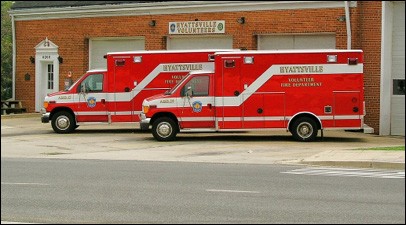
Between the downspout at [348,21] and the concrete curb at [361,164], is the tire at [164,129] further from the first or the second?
the downspout at [348,21]

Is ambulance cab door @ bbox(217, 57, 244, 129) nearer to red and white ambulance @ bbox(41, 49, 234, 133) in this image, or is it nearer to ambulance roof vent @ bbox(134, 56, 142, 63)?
red and white ambulance @ bbox(41, 49, 234, 133)

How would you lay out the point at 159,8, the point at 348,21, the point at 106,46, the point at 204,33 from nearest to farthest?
1. the point at 348,21
2. the point at 204,33
3. the point at 159,8
4. the point at 106,46

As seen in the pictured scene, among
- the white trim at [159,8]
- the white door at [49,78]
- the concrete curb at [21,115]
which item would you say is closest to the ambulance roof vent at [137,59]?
the white trim at [159,8]

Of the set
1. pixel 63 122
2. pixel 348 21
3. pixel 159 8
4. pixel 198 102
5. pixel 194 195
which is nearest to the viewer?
pixel 194 195

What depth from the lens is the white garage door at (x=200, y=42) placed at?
31016 millimetres

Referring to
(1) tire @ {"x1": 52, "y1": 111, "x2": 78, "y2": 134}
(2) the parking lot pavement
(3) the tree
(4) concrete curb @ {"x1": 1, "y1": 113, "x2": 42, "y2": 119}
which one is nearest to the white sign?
(2) the parking lot pavement

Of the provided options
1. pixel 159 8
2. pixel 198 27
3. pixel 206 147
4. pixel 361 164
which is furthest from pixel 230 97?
pixel 159 8

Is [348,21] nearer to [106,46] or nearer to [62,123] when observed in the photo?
[62,123]

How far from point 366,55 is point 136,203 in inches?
731

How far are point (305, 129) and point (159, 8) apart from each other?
10.7 metres

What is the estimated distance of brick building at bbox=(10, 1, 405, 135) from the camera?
27.7 m

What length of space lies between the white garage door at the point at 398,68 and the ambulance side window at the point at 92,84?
1014 cm

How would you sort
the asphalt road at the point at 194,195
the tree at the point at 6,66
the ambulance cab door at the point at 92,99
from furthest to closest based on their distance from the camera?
the tree at the point at 6,66
the ambulance cab door at the point at 92,99
the asphalt road at the point at 194,195

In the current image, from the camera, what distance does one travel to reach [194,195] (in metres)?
11.9
